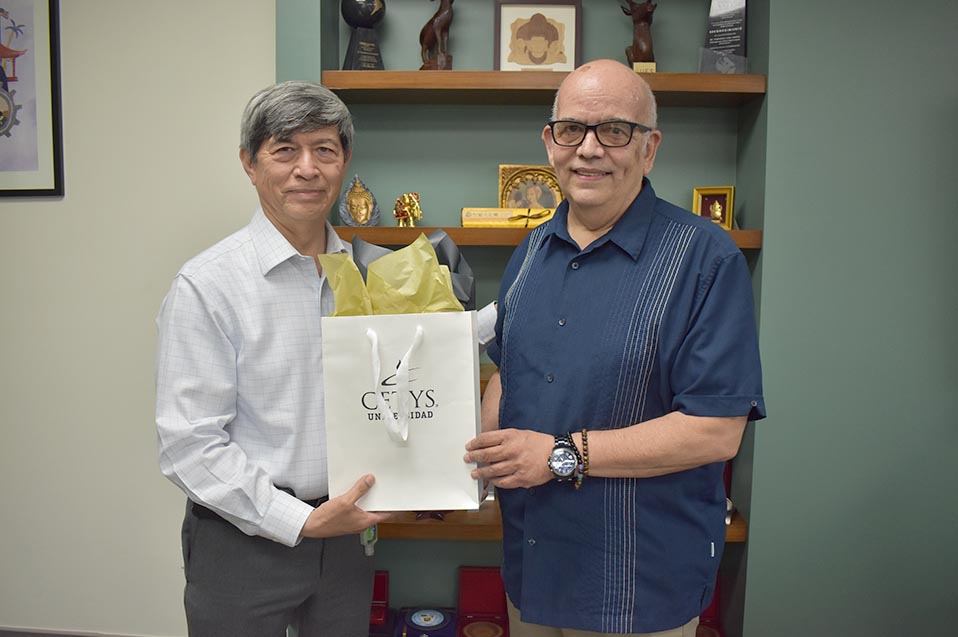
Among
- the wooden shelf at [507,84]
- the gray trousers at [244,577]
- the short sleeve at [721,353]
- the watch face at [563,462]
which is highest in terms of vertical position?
the wooden shelf at [507,84]

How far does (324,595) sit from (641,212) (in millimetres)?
1024

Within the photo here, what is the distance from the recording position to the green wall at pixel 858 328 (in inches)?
81.7

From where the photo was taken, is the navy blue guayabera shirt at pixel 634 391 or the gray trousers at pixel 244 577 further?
the gray trousers at pixel 244 577

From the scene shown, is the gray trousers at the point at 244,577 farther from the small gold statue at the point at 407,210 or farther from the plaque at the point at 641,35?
the plaque at the point at 641,35

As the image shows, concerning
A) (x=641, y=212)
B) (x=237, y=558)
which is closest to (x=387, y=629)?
(x=237, y=558)

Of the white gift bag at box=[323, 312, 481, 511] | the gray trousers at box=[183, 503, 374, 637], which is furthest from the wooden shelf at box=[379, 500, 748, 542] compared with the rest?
the white gift bag at box=[323, 312, 481, 511]

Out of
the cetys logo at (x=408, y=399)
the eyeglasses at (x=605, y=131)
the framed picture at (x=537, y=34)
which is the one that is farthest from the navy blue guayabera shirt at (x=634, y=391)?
the framed picture at (x=537, y=34)

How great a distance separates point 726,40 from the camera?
2.24 m

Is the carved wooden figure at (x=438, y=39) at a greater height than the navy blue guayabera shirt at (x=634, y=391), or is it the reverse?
the carved wooden figure at (x=438, y=39)

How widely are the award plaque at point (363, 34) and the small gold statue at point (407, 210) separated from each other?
44cm

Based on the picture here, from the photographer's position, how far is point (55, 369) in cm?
253

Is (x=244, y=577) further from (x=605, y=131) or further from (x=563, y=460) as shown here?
(x=605, y=131)

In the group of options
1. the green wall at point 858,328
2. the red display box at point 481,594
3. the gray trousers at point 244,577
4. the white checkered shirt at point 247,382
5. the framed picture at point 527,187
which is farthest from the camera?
the red display box at point 481,594

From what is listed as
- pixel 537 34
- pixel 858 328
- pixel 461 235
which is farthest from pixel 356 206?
pixel 858 328
